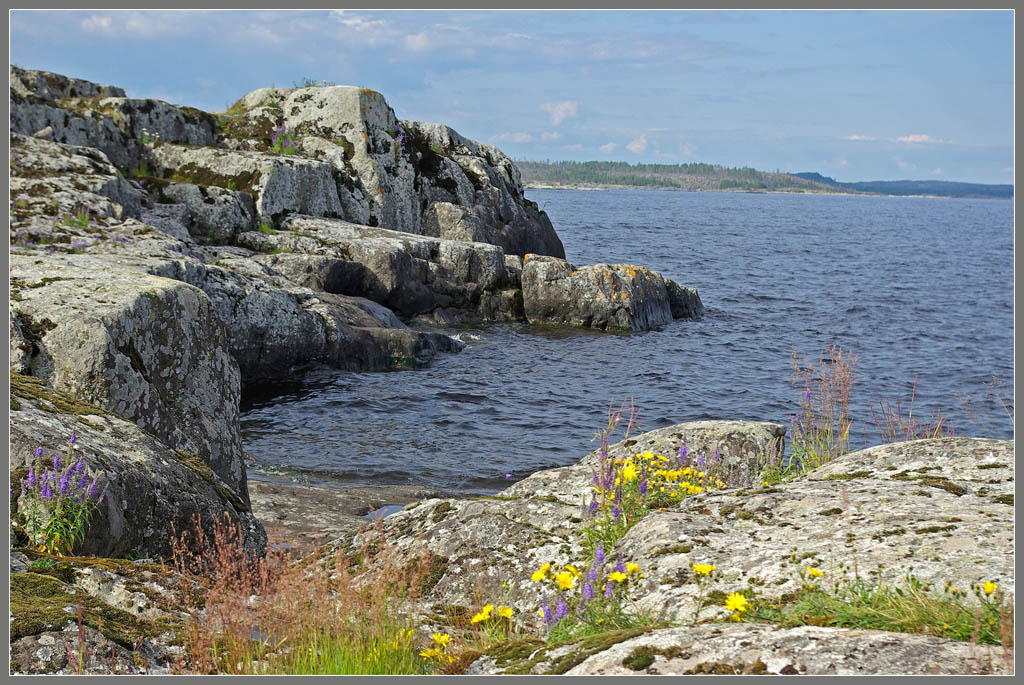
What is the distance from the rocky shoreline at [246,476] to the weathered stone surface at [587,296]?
224 inches

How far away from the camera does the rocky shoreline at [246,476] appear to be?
386 centimetres

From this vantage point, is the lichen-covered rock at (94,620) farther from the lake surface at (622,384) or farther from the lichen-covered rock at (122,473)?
the lake surface at (622,384)

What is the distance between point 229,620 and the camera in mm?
3475

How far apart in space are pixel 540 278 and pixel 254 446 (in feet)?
50.0

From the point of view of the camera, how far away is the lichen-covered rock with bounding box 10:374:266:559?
5.46m

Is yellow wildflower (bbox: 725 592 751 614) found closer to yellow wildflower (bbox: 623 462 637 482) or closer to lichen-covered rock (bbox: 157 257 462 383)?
yellow wildflower (bbox: 623 462 637 482)

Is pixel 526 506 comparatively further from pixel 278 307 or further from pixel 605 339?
pixel 605 339

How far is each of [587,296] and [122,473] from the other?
22.3 m

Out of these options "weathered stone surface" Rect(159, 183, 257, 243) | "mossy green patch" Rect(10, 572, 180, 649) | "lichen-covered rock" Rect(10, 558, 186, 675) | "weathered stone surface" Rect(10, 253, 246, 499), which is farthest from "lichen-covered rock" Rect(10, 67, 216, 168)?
"mossy green patch" Rect(10, 572, 180, 649)

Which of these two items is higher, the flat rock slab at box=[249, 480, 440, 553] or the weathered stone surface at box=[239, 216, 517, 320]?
the weathered stone surface at box=[239, 216, 517, 320]

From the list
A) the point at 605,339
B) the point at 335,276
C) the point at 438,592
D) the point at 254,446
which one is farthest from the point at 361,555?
the point at 605,339

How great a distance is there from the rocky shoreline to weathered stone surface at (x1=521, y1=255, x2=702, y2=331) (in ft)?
18.6

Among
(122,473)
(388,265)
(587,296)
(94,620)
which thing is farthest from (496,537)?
(587,296)

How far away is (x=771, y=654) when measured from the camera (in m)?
3.00
